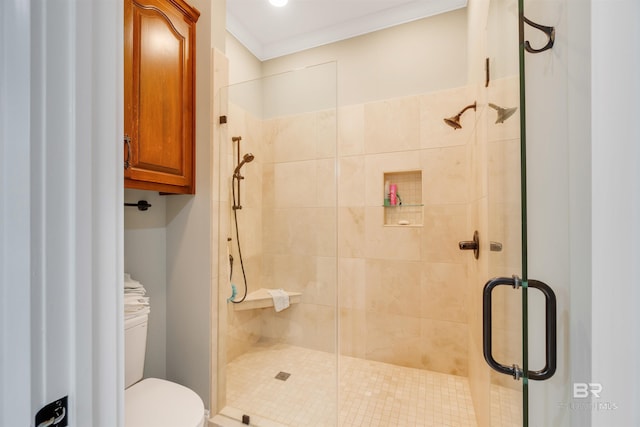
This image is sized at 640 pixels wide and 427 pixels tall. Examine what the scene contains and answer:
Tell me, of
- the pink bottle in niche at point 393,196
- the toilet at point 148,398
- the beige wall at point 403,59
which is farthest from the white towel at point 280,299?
the beige wall at point 403,59

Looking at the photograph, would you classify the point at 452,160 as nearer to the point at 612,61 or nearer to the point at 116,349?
the point at 612,61

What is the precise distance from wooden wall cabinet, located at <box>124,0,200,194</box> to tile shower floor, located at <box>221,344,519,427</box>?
1.25 meters

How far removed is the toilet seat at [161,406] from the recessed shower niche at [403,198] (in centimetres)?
174

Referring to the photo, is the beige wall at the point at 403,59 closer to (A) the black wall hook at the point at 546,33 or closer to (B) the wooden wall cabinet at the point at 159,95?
(B) the wooden wall cabinet at the point at 159,95

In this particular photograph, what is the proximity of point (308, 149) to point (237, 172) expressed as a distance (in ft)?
1.67

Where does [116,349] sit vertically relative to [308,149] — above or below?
below

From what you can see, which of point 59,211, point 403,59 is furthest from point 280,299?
point 403,59

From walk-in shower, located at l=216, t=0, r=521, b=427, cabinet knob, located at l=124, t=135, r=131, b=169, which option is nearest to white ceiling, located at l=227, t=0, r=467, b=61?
walk-in shower, located at l=216, t=0, r=521, b=427

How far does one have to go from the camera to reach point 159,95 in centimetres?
138

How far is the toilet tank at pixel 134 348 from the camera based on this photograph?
51.9 inches

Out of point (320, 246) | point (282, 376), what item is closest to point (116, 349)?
point (320, 246)

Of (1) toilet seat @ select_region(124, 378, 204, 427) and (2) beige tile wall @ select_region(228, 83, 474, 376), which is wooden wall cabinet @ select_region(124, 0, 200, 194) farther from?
(1) toilet seat @ select_region(124, 378, 204, 427)

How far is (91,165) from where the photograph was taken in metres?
0.47
